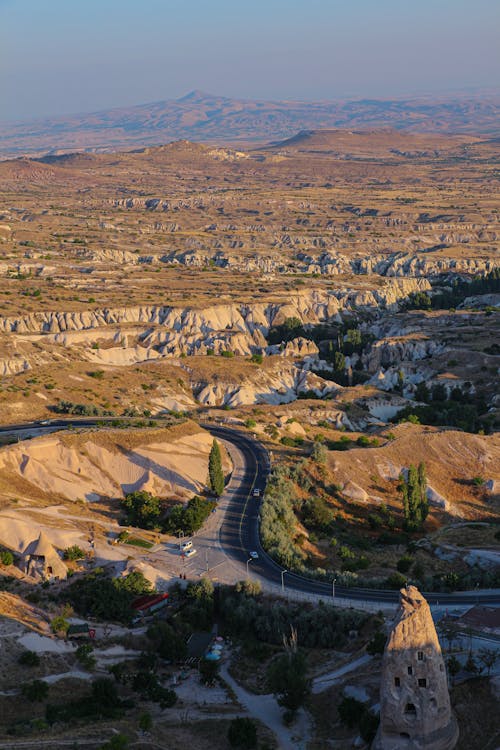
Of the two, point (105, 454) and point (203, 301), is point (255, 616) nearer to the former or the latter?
point (105, 454)

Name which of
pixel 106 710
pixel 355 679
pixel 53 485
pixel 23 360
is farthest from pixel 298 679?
pixel 23 360

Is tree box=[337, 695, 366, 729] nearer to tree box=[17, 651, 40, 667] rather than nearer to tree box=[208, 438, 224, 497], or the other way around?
tree box=[17, 651, 40, 667]

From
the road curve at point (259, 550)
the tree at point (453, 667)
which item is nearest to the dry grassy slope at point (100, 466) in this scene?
the road curve at point (259, 550)

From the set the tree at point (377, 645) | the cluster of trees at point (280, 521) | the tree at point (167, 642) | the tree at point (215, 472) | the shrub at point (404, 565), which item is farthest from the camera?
the tree at point (215, 472)

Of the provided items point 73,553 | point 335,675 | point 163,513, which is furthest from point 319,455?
point 335,675

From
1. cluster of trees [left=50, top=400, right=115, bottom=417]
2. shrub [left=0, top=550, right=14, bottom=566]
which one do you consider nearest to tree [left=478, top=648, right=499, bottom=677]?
shrub [left=0, top=550, right=14, bottom=566]

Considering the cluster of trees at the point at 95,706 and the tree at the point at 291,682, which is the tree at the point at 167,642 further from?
the tree at the point at 291,682

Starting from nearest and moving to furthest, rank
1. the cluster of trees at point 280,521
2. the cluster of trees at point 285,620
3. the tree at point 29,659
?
the tree at point 29,659, the cluster of trees at point 285,620, the cluster of trees at point 280,521
